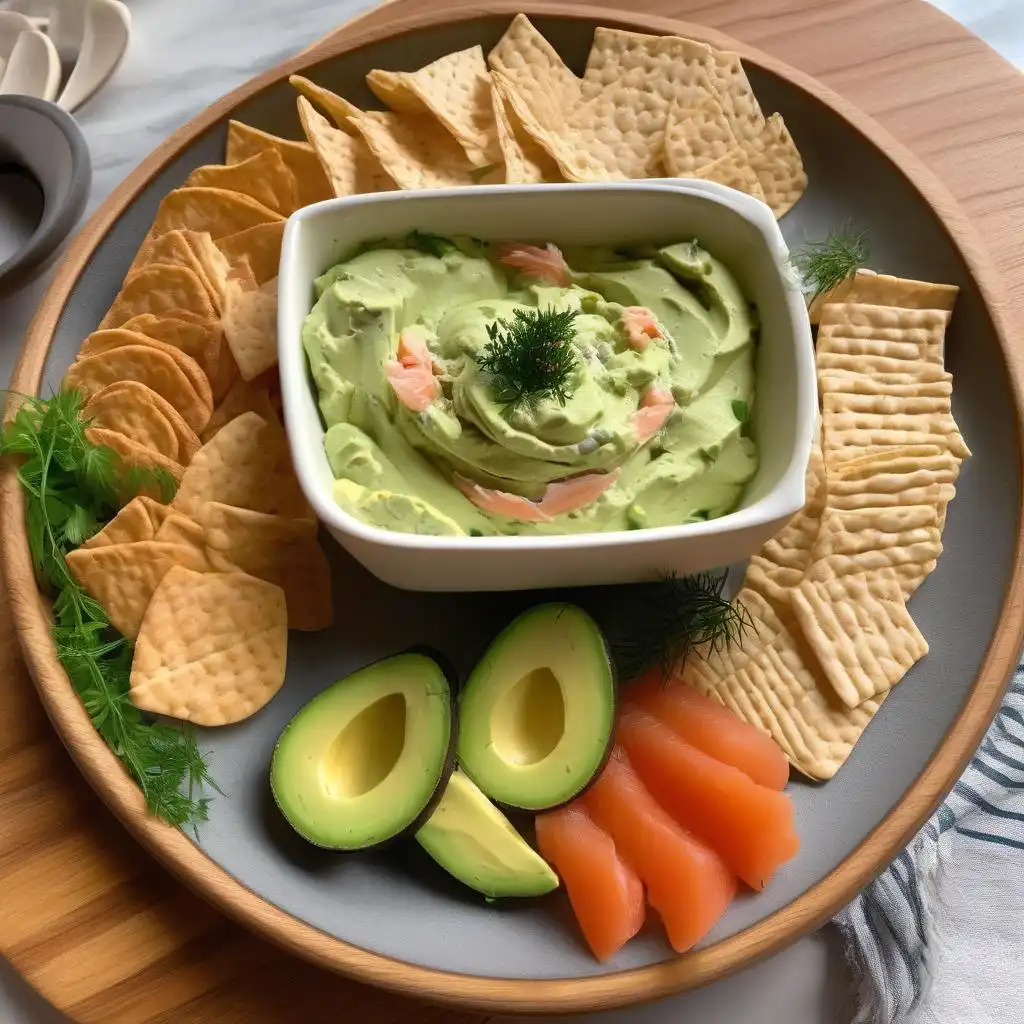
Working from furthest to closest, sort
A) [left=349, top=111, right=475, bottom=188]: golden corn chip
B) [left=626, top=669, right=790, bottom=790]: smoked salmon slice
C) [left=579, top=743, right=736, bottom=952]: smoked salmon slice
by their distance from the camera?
1. [left=349, top=111, right=475, bottom=188]: golden corn chip
2. [left=626, top=669, right=790, bottom=790]: smoked salmon slice
3. [left=579, top=743, right=736, bottom=952]: smoked salmon slice

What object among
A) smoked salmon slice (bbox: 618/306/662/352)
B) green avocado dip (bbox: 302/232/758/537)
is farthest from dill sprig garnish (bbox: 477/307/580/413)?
smoked salmon slice (bbox: 618/306/662/352)

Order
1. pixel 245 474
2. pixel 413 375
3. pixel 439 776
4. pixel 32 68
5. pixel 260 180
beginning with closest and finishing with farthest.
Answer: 1. pixel 439 776
2. pixel 413 375
3. pixel 245 474
4. pixel 260 180
5. pixel 32 68

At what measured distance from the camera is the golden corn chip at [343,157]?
72.4 inches

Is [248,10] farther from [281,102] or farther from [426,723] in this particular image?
[426,723]

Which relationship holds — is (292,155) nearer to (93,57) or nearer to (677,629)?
(93,57)

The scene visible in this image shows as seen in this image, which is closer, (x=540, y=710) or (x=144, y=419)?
(x=540, y=710)

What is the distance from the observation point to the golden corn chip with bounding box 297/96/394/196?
6.03ft

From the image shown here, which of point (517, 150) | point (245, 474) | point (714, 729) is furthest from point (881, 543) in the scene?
point (245, 474)

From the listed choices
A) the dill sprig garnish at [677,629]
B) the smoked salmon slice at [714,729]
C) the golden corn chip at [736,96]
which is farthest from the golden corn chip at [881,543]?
the golden corn chip at [736,96]

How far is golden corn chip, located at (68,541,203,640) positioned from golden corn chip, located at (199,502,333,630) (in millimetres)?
62

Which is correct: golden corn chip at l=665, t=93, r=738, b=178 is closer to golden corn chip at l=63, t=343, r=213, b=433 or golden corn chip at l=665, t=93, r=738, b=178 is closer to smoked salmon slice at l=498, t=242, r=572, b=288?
smoked salmon slice at l=498, t=242, r=572, b=288

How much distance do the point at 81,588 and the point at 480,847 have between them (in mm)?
733

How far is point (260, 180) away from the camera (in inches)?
74.4

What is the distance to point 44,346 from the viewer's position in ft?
5.99
